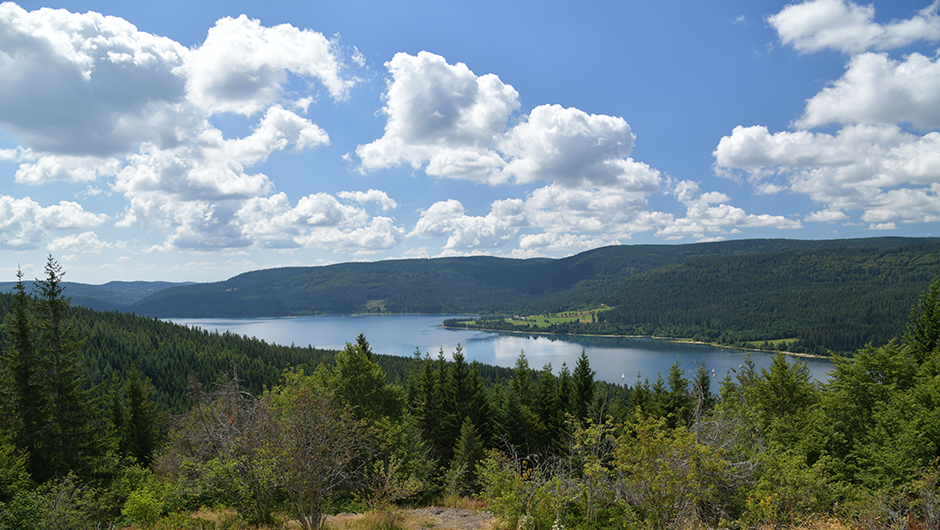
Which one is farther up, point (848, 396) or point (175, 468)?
point (848, 396)

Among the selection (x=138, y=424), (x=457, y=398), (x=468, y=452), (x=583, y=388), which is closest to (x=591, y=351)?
(x=583, y=388)

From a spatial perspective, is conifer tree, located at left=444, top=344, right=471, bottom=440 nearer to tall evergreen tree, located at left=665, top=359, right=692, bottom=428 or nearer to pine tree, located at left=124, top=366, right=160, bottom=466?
tall evergreen tree, located at left=665, top=359, right=692, bottom=428

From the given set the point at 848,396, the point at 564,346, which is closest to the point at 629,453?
the point at 848,396

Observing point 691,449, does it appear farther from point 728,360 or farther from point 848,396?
point 728,360

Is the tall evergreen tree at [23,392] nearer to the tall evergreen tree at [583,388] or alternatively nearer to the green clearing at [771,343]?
the tall evergreen tree at [583,388]

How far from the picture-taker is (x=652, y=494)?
30.3ft

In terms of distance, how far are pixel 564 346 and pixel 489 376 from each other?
7954 centimetres

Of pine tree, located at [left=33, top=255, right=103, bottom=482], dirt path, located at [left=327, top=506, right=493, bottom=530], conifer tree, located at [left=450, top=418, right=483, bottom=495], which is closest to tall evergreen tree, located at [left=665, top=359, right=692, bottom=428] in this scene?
conifer tree, located at [left=450, top=418, right=483, bottom=495]

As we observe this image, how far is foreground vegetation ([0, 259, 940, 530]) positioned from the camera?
9594 millimetres

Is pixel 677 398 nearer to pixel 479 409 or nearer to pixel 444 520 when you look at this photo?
pixel 479 409

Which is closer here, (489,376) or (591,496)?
(591,496)

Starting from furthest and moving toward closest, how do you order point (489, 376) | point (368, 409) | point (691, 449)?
point (489, 376), point (368, 409), point (691, 449)

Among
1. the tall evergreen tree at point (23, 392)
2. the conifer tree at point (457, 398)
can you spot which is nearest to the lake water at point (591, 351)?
the conifer tree at point (457, 398)

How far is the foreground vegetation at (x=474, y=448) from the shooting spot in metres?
9.59
